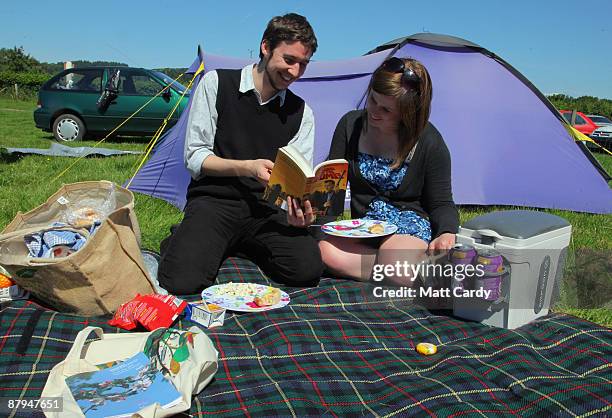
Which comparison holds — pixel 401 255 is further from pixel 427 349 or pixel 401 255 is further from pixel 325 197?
pixel 427 349

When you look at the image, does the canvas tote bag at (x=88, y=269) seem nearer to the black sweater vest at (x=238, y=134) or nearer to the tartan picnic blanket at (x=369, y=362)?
the tartan picnic blanket at (x=369, y=362)

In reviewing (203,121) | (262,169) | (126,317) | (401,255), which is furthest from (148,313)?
(401,255)

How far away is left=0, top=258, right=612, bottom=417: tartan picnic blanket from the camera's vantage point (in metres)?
1.65

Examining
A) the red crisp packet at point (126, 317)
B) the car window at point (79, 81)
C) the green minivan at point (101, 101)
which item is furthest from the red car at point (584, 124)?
the red crisp packet at point (126, 317)

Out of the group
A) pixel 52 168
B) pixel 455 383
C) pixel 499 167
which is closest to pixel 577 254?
→ pixel 499 167

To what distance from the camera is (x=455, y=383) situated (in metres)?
1.78

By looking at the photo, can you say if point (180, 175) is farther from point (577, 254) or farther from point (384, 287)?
point (577, 254)

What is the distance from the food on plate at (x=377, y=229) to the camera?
8.36 feet

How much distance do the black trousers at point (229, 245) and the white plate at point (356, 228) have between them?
0.44 feet

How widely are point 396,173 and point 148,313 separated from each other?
4.32 ft

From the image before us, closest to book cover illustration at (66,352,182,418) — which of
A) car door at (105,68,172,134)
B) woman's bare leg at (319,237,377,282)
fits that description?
woman's bare leg at (319,237,377,282)

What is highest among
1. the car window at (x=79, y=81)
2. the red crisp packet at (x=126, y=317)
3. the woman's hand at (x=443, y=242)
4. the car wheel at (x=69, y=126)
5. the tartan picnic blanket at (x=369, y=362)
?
the car window at (x=79, y=81)

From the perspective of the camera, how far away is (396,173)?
2703 millimetres

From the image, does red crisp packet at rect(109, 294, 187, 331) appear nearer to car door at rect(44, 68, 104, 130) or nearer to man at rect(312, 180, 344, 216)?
man at rect(312, 180, 344, 216)
